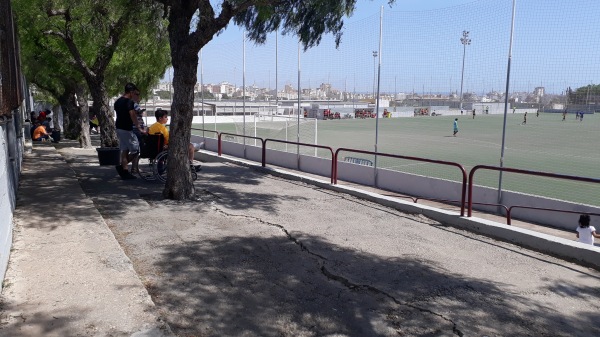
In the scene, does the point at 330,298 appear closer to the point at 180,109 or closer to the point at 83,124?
the point at 180,109

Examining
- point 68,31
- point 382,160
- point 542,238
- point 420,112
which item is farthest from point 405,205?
point 420,112

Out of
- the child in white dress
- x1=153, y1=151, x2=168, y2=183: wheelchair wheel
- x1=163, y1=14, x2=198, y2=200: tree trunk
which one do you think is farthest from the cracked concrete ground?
the child in white dress

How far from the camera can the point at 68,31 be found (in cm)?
1348

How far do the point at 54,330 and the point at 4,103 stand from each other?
16.2ft

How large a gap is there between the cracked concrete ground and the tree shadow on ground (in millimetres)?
11

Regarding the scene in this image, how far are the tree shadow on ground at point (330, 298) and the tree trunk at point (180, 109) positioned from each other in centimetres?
259

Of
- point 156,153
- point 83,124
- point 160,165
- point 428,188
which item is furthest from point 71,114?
point 428,188

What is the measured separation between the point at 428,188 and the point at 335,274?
23.4 feet

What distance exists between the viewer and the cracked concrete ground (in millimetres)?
4188

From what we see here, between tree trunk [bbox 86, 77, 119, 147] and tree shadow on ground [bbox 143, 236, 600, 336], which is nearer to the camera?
tree shadow on ground [bbox 143, 236, 600, 336]

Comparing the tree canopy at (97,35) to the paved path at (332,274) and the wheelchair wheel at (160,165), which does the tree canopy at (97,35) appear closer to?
the wheelchair wheel at (160,165)

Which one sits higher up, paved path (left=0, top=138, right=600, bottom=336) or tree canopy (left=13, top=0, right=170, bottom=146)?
tree canopy (left=13, top=0, right=170, bottom=146)

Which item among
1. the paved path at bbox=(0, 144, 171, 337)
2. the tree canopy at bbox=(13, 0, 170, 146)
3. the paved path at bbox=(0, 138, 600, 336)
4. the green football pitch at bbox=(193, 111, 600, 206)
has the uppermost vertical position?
the tree canopy at bbox=(13, 0, 170, 146)

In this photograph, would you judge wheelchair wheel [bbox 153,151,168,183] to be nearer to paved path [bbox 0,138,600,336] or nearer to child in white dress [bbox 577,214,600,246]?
paved path [bbox 0,138,600,336]
